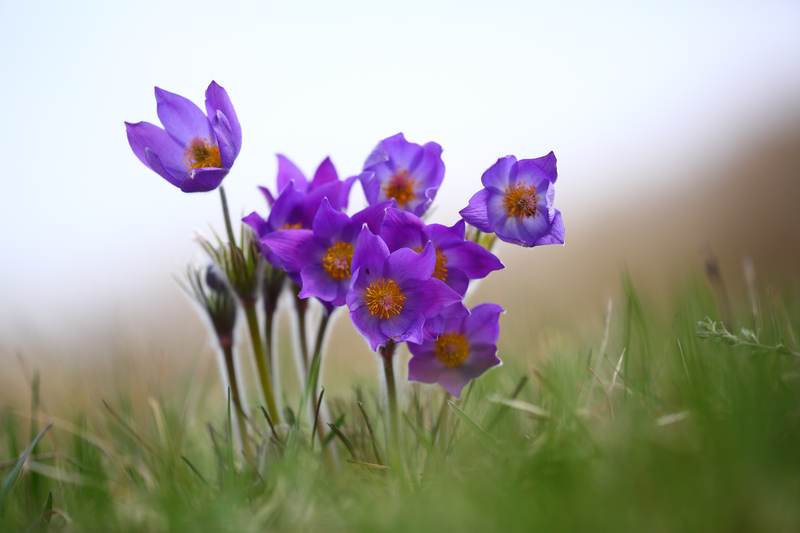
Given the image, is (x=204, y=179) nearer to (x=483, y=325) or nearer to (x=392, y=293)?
(x=392, y=293)

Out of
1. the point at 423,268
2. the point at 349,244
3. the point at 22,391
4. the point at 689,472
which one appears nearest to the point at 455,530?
the point at 689,472

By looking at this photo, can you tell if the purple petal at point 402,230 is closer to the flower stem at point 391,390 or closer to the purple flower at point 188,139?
the flower stem at point 391,390

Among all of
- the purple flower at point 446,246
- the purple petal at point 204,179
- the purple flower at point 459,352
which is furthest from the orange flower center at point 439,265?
the purple petal at point 204,179

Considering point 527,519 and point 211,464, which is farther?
point 211,464

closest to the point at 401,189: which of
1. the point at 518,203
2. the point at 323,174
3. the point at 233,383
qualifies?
the point at 323,174

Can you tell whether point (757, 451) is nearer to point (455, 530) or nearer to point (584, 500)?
point (584, 500)

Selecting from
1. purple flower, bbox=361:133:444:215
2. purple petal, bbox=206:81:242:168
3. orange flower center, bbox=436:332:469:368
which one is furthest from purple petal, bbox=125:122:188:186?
orange flower center, bbox=436:332:469:368
